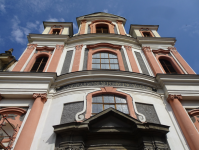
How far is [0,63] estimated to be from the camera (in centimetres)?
1447

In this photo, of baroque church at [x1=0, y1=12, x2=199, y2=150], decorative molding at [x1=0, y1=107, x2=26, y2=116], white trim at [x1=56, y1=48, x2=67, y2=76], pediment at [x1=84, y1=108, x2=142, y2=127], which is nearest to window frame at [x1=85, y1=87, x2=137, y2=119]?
baroque church at [x1=0, y1=12, x2=199, y2=150]

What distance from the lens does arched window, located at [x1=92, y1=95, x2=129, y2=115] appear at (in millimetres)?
8441

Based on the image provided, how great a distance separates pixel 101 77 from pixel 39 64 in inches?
215

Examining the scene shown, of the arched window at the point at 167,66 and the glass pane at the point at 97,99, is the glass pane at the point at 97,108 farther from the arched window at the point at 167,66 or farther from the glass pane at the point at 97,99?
the arched window at the point at 167,66

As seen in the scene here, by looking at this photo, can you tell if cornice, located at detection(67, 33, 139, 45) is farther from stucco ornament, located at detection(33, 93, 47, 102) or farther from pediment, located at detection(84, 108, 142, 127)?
pediment, located at detection(84, 108, 142, 127)

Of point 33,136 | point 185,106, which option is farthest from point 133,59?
point 33,136

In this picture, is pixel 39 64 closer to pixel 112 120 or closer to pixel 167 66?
pixel 112 120

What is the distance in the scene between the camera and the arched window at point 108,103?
844cm

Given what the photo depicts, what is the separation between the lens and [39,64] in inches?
496

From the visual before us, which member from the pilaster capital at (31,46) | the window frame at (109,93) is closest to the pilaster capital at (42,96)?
the window frame at (109,93)

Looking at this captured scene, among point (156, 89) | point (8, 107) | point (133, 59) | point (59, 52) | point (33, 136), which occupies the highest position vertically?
point (59, 52)

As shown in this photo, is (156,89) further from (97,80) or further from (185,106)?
(97,80)

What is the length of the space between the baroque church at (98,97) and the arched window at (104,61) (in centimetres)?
7

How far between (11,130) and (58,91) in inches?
120
